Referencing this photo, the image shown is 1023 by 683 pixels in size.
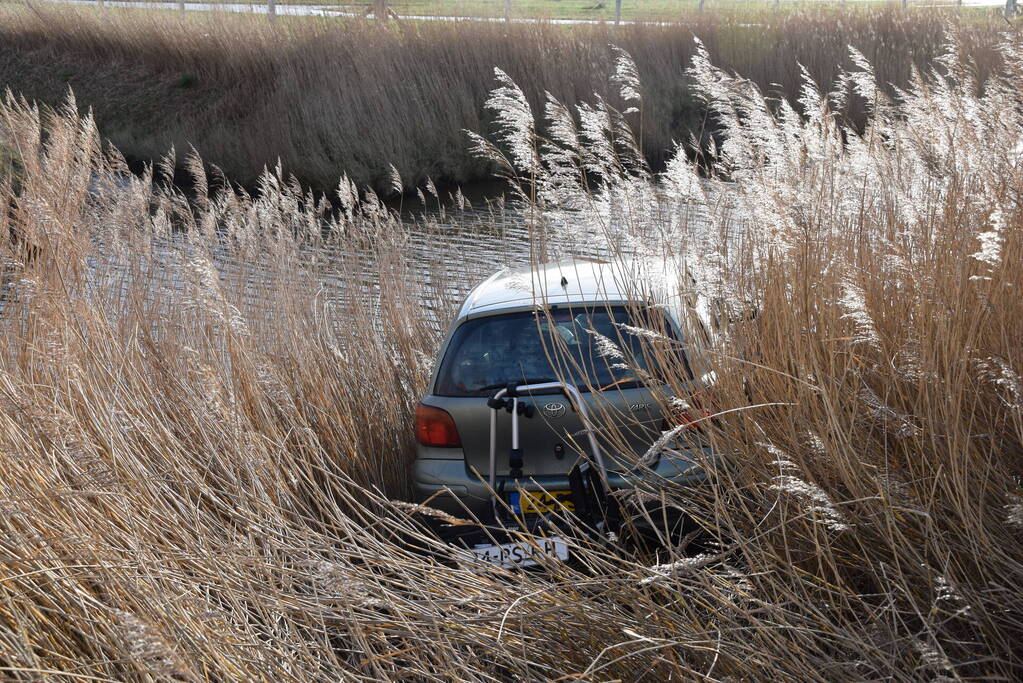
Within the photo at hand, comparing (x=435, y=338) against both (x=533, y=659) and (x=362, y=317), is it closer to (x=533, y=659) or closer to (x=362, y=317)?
(x=362, y=317)

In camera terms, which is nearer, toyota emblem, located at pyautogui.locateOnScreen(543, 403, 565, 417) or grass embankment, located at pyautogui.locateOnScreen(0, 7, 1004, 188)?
toyota emblem, located at pyautogui.locateOnScreen(543, 403, 565, 417)

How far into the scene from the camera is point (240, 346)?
461 centimetres

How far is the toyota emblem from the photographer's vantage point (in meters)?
4.12

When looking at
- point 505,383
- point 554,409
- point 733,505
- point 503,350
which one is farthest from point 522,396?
point 733,505

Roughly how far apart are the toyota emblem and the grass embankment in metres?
10.1

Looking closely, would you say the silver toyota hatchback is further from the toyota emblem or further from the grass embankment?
the grass embankment

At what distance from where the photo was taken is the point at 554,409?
412 cm

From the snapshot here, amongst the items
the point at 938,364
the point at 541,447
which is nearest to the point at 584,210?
the point at 541,447

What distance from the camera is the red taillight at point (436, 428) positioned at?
4.36m

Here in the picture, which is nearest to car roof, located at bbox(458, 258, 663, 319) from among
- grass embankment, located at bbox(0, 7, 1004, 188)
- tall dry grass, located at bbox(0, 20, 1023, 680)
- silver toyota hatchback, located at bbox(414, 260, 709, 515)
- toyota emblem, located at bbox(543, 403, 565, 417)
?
silver toyota hatchback, located at bbox(414, 260, 709, 515)

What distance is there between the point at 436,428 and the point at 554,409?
21.9 inches

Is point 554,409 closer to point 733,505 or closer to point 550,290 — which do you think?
point 550,290

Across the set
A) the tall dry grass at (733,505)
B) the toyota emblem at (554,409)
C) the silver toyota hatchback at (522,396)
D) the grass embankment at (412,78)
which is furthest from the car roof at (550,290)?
the grass embankment at (412,78)

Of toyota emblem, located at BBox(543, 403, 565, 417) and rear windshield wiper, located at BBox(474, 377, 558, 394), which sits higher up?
rear windshield wiper, located at BBox(474, 377, 558, 394)
